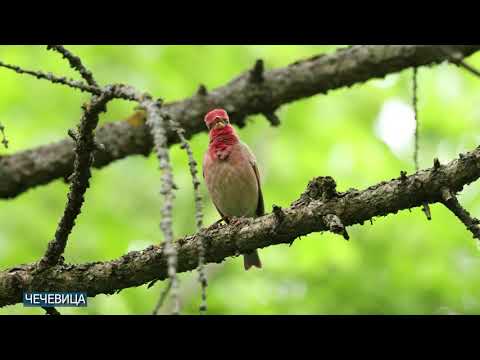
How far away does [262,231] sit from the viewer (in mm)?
4523

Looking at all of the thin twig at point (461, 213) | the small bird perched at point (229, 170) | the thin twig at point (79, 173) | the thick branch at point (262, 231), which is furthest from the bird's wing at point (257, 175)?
the thin twig at point (461, 213)

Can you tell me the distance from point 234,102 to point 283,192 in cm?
225

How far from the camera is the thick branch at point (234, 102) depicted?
23.6ft

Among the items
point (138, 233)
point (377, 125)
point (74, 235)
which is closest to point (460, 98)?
point (377, 125)

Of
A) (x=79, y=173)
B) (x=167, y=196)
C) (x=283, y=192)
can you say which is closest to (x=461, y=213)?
(x=167, y=196)

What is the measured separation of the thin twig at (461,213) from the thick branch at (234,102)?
3.46 m

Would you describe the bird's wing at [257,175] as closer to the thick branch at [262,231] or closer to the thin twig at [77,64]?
the thick branch at [262,231]

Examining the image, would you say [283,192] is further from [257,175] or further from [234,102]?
[234,102]

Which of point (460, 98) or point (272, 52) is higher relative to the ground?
point (272, 52)

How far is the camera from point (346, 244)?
28.7 feet

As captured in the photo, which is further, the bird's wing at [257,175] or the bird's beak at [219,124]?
the bird's wing at [257,175]

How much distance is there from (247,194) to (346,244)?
70.4 inches

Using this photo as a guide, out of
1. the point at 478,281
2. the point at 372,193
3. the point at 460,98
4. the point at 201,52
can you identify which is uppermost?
the point at 201,52

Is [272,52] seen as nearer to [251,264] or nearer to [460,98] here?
[460,98]
